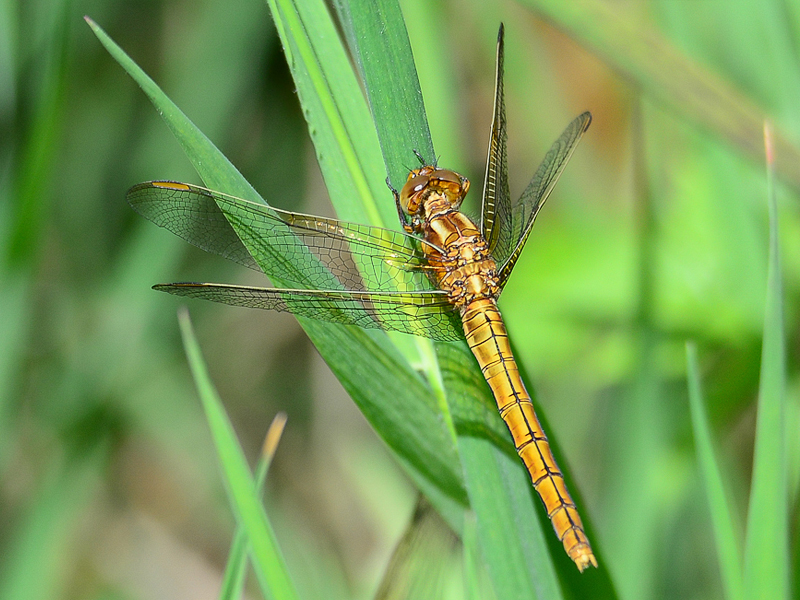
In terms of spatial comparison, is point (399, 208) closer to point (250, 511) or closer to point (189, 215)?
point (189, 215)

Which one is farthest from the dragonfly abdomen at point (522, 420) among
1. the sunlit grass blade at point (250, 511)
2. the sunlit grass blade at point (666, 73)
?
the sunlit grass blade at point (666, 73)

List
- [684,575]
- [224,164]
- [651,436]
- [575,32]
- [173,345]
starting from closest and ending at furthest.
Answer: [224,164]
[575,32]
[651,436]
[684,575]
[173,345]

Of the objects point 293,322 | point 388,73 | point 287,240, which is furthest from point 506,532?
point 293,322

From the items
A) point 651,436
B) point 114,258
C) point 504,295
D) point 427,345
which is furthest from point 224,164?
point 114,258

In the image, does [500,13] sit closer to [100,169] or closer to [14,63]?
[14,63]

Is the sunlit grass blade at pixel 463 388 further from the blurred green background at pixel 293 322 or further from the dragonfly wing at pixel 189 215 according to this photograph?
the dragonfly wing at pixel 189 215
